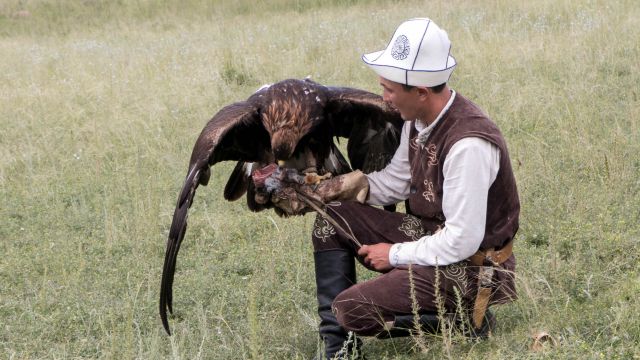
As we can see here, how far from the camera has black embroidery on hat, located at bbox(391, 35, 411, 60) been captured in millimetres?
3211

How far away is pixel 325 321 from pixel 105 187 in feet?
9.59

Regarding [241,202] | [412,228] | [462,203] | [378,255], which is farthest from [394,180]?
[241,202]

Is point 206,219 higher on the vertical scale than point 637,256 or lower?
lower

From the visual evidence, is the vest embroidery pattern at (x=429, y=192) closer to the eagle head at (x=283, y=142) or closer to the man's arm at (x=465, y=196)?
the man's arm at (x=465, y=196)

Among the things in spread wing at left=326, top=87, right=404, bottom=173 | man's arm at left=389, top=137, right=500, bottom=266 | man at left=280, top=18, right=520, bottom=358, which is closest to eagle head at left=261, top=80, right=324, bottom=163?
spread wing at left=326, top=87, right=404, bottom=173

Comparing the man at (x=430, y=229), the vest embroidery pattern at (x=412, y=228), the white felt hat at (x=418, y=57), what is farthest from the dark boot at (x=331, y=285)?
the white felt hat at (x=418, y=57)

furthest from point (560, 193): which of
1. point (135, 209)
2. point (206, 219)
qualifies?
point (135, 209)

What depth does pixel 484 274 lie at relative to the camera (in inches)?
129

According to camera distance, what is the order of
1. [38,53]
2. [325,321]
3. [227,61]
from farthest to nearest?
[38,53], [227,61], [325,321]

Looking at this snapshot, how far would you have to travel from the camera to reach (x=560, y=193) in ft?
15.8

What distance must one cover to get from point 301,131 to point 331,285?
1180mm

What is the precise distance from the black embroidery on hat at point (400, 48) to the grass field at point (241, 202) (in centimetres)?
100

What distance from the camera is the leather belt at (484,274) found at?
3289 mm

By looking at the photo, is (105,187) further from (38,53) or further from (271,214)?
(38,53)
